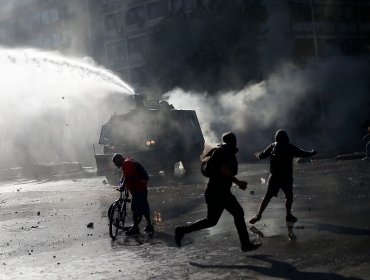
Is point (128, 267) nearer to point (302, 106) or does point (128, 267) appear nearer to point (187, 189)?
point (187, 189)

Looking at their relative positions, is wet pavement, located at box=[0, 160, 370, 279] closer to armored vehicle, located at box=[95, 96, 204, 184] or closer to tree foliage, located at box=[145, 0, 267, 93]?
armored vehicle, located at box=[95, 96, 204, 184]

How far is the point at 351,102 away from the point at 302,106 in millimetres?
4554

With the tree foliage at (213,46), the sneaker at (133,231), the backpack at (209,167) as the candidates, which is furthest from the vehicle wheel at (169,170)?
the tree foliage at (213,46)

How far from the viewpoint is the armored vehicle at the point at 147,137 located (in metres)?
20.0

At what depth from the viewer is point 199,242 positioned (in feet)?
29.7

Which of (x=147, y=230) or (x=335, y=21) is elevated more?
(x=335, y=21)

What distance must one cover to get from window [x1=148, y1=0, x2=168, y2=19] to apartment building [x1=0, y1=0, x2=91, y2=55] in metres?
11.5

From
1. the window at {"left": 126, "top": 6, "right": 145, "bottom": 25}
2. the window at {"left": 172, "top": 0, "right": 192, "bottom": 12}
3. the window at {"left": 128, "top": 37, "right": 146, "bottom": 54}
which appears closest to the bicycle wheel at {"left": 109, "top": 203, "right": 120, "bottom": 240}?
the window at {"left": 172, "top": 0, "right": 192, "bottom": 12}

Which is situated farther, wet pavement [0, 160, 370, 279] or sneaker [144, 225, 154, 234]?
sneaker [144, 225, 154, 234]

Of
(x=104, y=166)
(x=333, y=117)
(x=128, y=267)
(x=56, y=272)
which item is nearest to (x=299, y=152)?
(x=128, y=267)

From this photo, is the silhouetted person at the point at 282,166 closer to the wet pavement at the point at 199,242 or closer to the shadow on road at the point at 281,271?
the wet pavement at the point at 199,242

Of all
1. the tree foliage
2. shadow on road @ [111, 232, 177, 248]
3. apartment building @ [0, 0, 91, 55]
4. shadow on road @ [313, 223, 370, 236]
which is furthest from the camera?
apartment building @ [0, 0, 91, 55]

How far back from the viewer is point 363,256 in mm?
7051

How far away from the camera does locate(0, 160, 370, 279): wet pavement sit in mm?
7078
